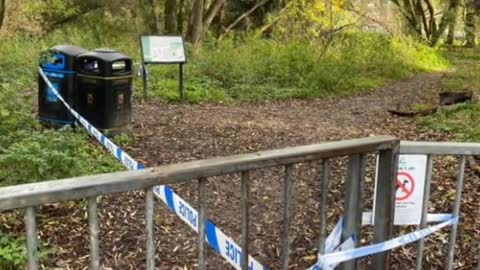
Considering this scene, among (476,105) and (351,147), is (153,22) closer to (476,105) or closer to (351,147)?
(476,105)

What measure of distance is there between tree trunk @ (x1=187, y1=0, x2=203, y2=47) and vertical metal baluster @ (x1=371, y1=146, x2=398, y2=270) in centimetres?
1529

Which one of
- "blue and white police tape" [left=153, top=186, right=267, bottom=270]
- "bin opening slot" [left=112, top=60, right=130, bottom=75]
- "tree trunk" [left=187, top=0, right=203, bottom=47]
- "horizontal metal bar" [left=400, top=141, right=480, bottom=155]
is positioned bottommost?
"blue and white police tape" [left=153, top=186, right=267, bottom=270]

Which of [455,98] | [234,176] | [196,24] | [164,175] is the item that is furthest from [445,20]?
[164,175]

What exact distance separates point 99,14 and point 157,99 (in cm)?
1265

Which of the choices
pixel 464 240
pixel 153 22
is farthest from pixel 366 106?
pixel 153 22

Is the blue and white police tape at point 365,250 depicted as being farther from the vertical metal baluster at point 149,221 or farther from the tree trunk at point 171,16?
the tree trunk at point 171,16

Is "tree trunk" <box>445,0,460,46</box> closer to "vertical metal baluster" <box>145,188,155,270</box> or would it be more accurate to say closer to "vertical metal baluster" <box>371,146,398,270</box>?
"vertical metal baluster" <box>371,146,398,270</box>

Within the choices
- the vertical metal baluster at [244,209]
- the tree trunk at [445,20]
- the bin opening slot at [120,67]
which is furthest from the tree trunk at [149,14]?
the vertical metal baluster at [244,209]

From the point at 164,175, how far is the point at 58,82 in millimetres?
5430

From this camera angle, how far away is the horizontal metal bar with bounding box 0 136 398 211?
1.65 m

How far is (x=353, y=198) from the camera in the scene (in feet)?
8.39

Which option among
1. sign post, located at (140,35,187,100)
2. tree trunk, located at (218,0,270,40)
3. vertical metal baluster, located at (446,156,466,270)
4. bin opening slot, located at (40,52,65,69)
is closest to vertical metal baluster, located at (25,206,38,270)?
vertical metal baluster, located at (446,156,466,270)

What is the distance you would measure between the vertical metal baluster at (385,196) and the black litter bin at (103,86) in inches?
185

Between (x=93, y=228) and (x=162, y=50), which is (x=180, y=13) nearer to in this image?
(x=162, y=50)
